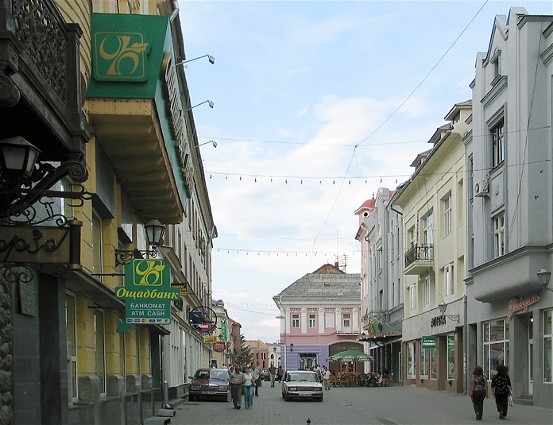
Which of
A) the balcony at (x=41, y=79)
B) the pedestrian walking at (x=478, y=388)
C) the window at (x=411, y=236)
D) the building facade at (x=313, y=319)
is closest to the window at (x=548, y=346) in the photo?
the pedestrian walking at (x=478, y=388)

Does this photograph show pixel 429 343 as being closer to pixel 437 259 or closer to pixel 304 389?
pixel 437 259

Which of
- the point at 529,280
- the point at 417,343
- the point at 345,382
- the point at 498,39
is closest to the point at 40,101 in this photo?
the point at 529,280

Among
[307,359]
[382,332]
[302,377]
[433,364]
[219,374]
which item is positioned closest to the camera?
[302,377]

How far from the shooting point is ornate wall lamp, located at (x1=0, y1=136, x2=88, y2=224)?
668 centimetres

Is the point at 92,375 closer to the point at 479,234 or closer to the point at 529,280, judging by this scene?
the point at 529,280

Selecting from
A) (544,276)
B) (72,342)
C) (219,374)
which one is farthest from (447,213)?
(72,342)

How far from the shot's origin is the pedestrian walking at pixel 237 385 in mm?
29875

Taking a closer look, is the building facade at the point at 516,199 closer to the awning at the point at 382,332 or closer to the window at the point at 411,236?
the window at the point at 411,236

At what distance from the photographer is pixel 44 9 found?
645cm

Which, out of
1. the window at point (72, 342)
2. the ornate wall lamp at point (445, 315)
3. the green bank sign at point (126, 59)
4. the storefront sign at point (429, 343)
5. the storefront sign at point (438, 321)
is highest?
the green bank sign at point (126, 59)

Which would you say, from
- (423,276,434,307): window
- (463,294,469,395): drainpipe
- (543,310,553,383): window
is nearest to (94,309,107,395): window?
(543,310,553,383): window

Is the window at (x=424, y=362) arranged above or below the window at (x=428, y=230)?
below

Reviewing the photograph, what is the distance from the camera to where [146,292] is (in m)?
14.0

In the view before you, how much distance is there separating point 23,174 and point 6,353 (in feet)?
8.76
